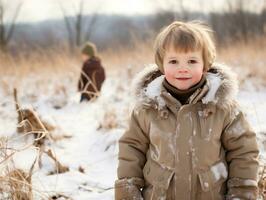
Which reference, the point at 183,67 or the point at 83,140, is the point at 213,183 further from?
the point at 83,140

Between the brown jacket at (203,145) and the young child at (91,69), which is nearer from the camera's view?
the brown jacket at (203,145)

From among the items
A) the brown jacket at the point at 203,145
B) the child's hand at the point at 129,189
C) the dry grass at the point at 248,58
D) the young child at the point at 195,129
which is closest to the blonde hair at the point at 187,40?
the young child at the point at 195,129

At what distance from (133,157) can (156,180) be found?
157mm

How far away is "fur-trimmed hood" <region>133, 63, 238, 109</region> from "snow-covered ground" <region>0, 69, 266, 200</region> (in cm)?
21

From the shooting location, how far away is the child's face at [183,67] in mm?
1777

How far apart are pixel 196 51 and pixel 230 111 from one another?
280 mm

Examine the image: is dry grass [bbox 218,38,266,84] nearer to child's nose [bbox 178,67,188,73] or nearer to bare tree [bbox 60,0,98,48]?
Answer: child's nose [bbox 178,67,188,73]

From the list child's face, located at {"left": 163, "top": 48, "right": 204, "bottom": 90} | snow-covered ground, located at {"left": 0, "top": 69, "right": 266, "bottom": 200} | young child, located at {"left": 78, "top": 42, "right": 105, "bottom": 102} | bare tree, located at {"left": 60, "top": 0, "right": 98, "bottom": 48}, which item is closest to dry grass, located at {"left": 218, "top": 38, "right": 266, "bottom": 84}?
snow-covered ground, located at {"left": 0, "top": 69, "right": 266, "bottom": 200}

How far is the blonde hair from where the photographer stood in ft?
5.76

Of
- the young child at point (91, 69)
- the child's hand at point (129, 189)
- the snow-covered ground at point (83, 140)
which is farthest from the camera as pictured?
the young child at point (91, 69)

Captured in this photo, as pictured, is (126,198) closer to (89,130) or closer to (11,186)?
(11,186)

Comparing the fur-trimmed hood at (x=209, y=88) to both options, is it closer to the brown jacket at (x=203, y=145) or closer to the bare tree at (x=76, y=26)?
the brown jacket at (x=203, y=145)

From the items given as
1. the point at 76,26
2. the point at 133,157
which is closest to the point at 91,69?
the point at 133,157

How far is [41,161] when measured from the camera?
3.03m
